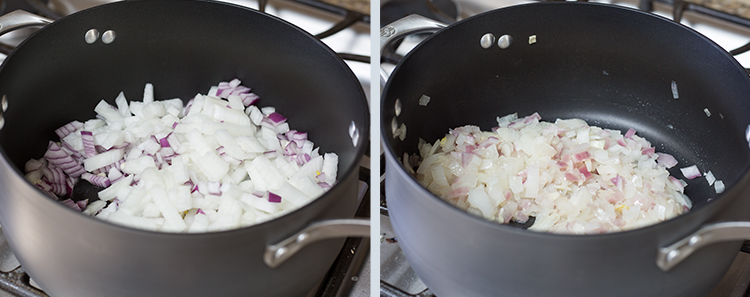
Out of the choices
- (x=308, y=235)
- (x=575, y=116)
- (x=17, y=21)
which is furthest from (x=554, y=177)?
(x=17, y=21)

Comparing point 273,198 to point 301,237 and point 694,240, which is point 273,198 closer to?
point 301,237

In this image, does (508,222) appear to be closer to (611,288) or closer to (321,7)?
(611,288)

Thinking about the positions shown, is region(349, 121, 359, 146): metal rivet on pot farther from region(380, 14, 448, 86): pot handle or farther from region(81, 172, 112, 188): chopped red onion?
region(81, 172, 112, 188): chopped red onion

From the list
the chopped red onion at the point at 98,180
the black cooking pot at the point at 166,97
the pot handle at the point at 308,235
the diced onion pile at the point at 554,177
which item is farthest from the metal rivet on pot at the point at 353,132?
the chopped red onion at the point at 98,180

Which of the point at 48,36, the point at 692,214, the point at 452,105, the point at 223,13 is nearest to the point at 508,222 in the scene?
the point at 452,105

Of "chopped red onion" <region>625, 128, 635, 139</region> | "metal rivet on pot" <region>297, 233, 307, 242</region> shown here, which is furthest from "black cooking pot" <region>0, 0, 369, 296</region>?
"chopped red onion" <region>625, 128, 635, 139</region>

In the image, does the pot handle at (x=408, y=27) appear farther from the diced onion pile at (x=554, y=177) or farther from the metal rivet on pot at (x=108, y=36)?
the metal rivet on pot at (x=108, y=36)
